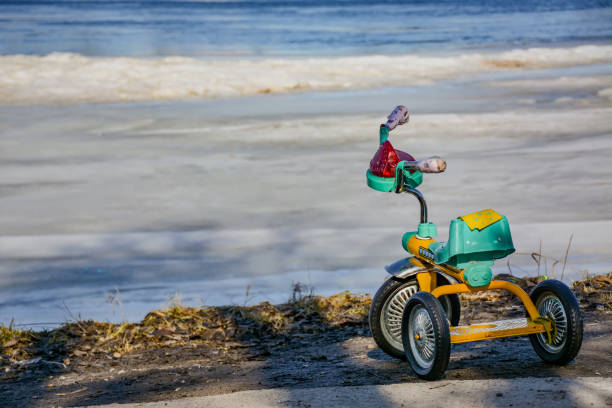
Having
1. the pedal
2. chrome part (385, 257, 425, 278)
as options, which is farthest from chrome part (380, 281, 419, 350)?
the pedal

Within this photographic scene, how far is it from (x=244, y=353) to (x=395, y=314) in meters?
1.09

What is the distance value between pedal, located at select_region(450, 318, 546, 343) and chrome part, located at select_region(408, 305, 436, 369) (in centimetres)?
10

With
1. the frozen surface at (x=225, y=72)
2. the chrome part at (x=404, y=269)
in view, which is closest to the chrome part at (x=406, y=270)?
the chrome part at (x=404, y=269)

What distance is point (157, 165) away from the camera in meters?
Answer: 9.85

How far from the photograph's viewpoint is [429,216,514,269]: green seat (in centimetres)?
329

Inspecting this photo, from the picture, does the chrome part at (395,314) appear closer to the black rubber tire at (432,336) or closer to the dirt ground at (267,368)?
the dirt ground at (267,368)

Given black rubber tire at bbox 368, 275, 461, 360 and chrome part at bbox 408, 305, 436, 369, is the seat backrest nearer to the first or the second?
chrome part at bbox 408, 305, 436, 369

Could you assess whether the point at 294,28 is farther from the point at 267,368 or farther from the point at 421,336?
the point at 421,336

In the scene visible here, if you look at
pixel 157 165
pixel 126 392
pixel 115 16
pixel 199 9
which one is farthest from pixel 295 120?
pixel 199 9


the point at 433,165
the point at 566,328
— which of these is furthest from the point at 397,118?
the point at 566,328

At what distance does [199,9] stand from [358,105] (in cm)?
3777

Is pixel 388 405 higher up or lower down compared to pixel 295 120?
lower down

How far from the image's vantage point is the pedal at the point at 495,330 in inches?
132

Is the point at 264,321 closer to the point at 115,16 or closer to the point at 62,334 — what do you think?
the point at 62,334
